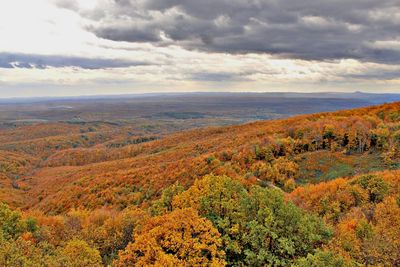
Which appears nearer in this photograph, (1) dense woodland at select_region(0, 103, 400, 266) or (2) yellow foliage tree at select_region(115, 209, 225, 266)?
(2) yellow foliage tree at select_region(115, 209, 225, 266)

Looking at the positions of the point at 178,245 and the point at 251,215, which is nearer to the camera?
the point at 178,245

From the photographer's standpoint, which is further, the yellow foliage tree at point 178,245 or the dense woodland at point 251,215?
the dense woodland at point 251,215

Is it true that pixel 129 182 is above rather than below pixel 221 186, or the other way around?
below

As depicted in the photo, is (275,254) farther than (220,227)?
No

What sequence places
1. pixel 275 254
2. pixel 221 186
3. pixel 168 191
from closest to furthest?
pixel 275 254 → pixel 221 186 → pixel 168 191

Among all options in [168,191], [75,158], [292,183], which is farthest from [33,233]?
[75,158]

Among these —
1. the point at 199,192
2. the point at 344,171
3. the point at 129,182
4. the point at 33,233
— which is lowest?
the point at 129,182

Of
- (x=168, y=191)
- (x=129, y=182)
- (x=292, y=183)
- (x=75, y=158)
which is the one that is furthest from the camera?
(x=75, y=158)

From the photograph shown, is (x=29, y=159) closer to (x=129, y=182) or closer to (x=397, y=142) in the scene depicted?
(x=129, y=182)

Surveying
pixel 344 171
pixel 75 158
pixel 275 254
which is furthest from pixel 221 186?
pixel 75 158

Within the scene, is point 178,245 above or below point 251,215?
below
